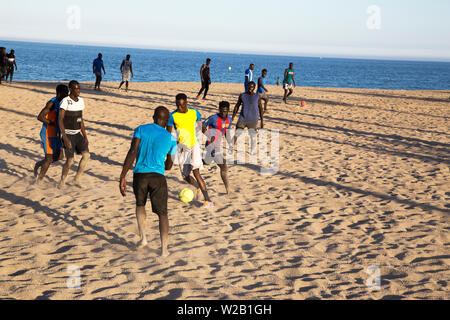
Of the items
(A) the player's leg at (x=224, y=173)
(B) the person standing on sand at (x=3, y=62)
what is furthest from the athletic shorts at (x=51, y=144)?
(B) the person standing on sand at (x=3, y=62)

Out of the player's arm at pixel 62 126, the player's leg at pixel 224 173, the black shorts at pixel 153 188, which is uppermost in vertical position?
the player's arm at pixel 62 126

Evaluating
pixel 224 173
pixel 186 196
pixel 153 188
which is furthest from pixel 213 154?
pixel 153 188

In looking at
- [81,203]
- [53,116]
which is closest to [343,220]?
[81,203]

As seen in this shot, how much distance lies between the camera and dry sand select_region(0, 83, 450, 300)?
4395mm

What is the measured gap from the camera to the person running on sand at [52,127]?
276 inches

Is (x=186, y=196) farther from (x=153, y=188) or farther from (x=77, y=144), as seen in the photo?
(x=153, y=188)

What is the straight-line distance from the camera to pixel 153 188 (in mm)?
4781

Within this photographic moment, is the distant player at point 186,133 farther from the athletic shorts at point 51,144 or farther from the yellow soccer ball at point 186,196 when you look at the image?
the athletic shorts at point 51,144

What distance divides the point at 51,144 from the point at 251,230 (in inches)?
150

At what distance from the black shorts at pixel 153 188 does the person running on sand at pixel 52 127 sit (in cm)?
305

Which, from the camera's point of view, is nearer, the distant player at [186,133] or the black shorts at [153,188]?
the black shorts at [153,188]

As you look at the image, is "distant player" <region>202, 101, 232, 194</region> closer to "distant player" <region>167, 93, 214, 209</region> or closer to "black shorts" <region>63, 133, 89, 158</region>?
"distant player" <region>167, 93, 214, 209</region>
